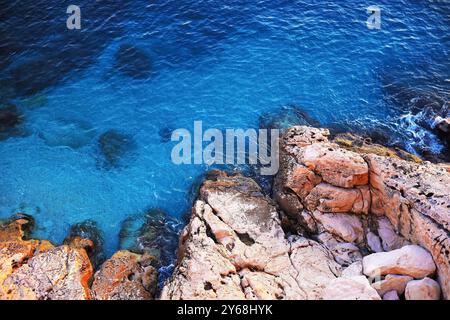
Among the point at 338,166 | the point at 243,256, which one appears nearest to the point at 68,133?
the point at 243,256

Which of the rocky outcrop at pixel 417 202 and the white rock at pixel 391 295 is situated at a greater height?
the rocky outcrop at pixel 417 202

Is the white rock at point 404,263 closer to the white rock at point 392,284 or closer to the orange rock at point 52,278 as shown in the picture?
the white rock at point 392,284

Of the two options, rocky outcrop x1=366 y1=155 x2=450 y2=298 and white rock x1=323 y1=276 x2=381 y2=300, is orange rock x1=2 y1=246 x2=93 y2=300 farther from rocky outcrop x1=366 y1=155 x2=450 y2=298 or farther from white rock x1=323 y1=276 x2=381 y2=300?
rocky outcrop x1=366 y1=155 x2=450 y2=298

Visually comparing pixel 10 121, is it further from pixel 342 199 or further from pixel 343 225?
pixel 343 225

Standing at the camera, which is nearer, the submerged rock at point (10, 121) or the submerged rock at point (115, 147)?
the submerged rock at point (115, 147)

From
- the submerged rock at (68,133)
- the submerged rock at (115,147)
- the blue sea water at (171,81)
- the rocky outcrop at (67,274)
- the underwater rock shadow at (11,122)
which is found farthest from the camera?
the underwater rock shadow at (11,122)

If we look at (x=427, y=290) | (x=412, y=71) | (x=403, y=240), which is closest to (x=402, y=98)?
(x=412, y=71)

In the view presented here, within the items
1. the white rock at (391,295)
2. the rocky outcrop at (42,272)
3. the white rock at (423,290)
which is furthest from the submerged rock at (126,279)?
the white rock at (423,290)
